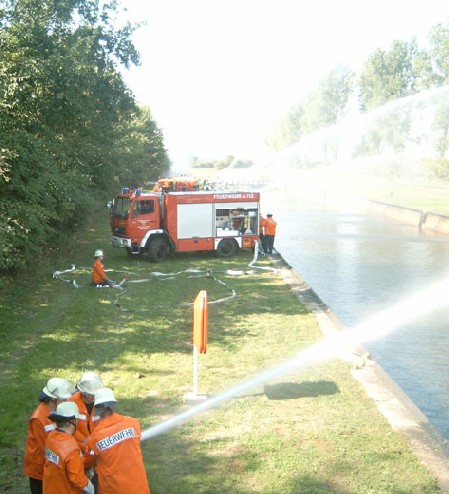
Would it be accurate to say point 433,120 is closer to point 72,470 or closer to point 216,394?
point 216,394

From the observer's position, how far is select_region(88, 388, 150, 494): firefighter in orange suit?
4.70 m

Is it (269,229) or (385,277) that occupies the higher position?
(269,229)

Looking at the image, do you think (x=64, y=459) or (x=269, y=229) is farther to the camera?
(x=269, y=229)

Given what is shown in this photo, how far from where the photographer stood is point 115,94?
27.5m

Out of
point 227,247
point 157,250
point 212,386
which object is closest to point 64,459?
point 212,386

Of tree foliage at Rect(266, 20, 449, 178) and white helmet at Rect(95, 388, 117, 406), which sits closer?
white helmet at Rect(95, 388, 117, 406)

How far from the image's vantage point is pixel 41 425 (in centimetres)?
534

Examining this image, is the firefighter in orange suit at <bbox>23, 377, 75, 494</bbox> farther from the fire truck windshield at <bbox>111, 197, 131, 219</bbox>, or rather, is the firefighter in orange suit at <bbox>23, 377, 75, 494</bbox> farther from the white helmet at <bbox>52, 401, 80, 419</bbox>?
the fire truck windshield at <bbox>111, 197, 131, 219</bbox>

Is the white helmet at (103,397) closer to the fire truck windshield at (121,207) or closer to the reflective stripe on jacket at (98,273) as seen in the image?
the reflective stripe on jacket at (98,273)

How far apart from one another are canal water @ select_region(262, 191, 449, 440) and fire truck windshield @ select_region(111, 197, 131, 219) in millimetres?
7254

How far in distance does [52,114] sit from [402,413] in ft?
44.8

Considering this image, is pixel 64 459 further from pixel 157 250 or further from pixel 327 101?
pixel 327 101

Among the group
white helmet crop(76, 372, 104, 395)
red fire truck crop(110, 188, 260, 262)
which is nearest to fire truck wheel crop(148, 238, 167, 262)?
red fire truck crop(110, 188, 260, 262)

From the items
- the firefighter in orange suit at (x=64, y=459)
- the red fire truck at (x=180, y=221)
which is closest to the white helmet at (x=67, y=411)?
the firefighter in orange suit at (x=64, y=459)
